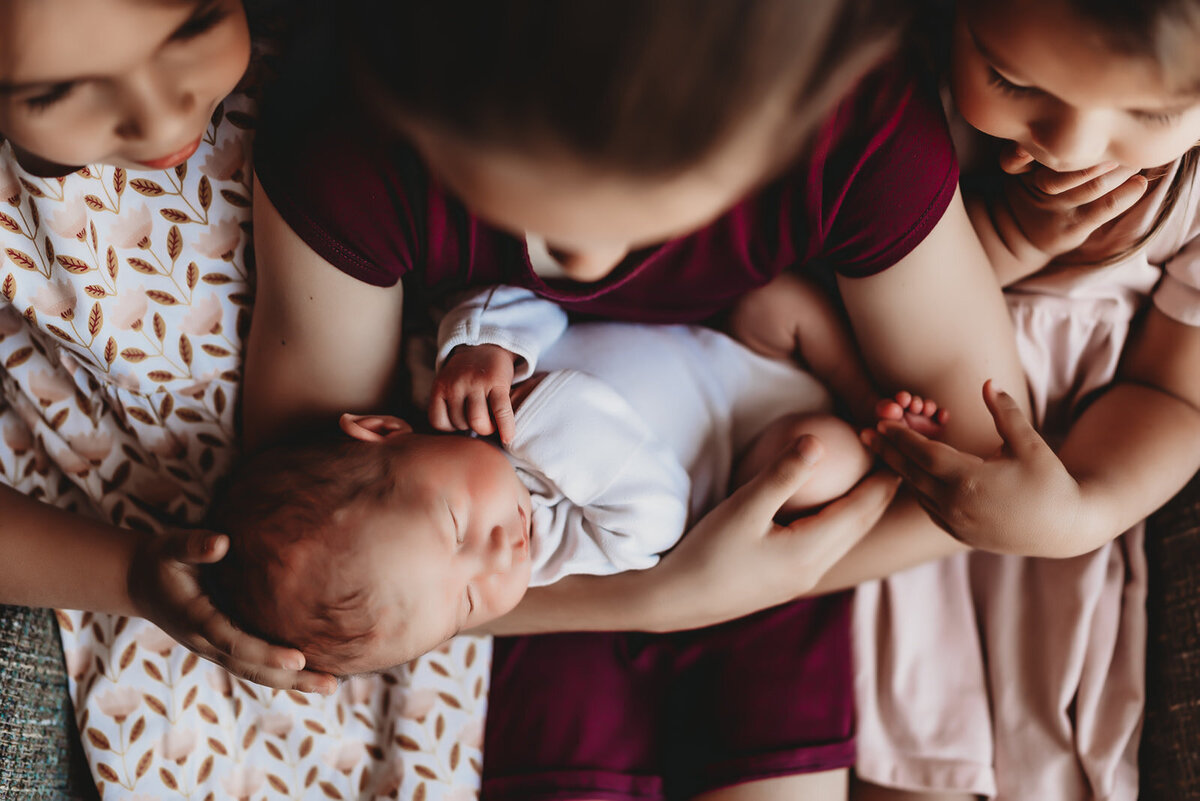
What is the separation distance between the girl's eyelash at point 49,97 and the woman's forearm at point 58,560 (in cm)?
53

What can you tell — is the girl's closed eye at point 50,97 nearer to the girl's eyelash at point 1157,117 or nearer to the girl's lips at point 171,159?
the girl's lips at point 171,159

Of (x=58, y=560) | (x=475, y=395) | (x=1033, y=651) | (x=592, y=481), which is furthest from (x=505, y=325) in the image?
(x=1033, y=651)

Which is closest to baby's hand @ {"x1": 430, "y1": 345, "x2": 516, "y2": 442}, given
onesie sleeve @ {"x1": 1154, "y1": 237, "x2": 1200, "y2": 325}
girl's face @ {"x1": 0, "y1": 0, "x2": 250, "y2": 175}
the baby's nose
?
the baby's nose

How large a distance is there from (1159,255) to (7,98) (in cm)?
112

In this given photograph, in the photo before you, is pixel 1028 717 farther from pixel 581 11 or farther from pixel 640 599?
pixel 581 11

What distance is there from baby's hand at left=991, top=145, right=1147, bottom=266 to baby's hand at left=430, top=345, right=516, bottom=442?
55cm

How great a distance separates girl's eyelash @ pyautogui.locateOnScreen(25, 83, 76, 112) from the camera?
610mm

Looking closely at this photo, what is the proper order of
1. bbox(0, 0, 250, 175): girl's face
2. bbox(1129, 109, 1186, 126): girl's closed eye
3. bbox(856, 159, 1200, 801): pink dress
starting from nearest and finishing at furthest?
bbox(0, 0, 250, 175): girl's face, bbox(1129, 109, 1186, 126): girl's closed eye, bbox(856, 159, 1200, 801): pink dress

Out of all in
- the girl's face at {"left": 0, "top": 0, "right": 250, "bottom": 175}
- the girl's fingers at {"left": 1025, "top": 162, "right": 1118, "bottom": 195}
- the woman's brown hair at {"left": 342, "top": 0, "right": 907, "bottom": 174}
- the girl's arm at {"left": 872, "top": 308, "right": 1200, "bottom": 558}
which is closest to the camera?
the woman's brown hair at {"left": 342, "top": 0, "right": 907, "bottom": 174}

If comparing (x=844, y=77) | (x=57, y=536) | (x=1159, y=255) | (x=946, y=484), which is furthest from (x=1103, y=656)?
(x=57, y=536)

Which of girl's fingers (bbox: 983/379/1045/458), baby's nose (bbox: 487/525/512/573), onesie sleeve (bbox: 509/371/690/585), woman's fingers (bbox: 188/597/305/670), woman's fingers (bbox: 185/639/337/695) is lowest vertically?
woman's fingers (bbox: 185/639/337/695)

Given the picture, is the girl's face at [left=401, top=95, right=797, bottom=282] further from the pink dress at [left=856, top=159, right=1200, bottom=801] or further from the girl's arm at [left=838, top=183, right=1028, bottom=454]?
the pink dress at [left=856, top=159, right=1200, bottom=801]

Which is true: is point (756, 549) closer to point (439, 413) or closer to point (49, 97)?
point (439, 413)

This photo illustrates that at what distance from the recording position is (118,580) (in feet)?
3.17
